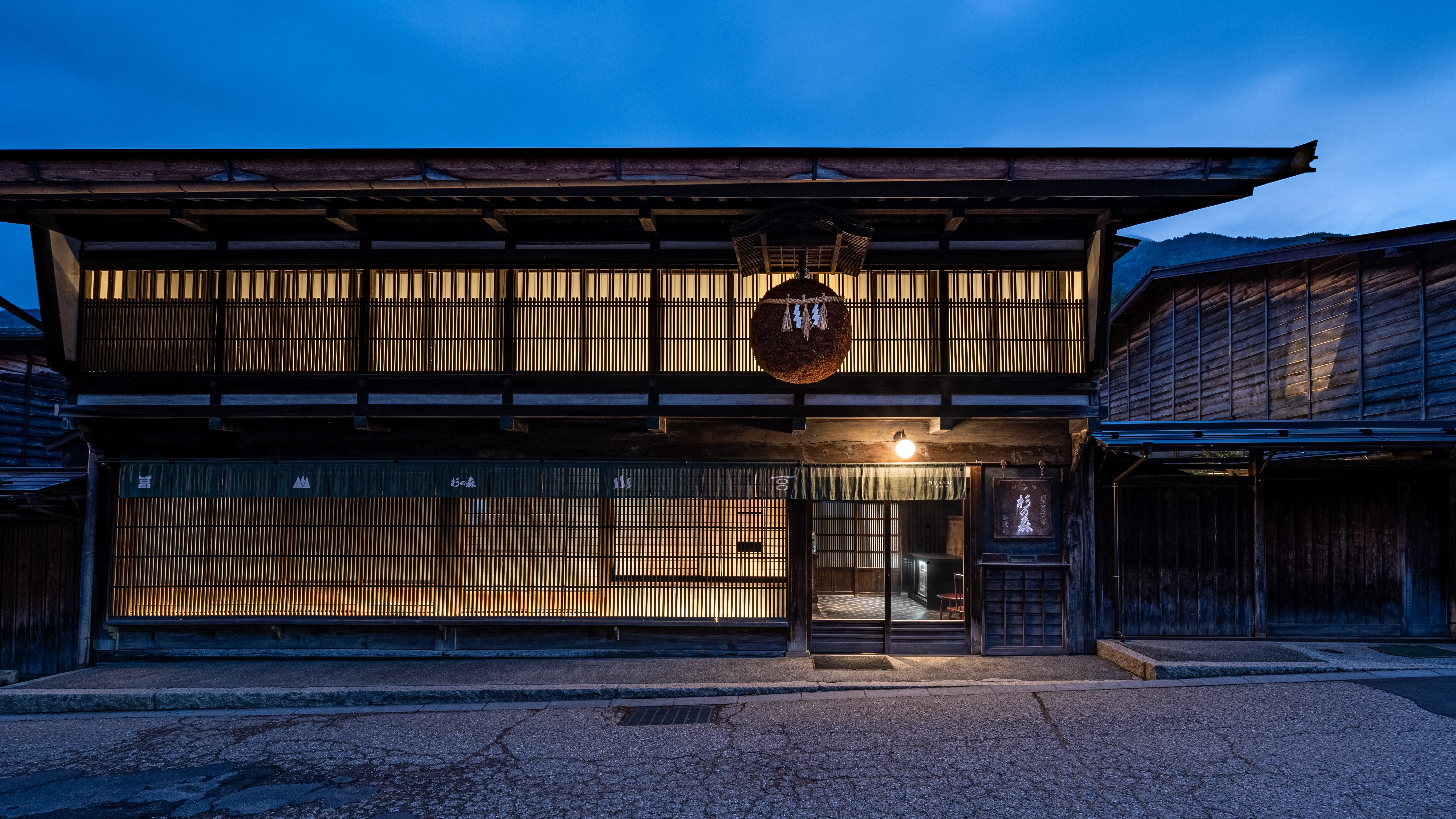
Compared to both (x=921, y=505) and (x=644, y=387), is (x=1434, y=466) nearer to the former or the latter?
(x=921, y=505)

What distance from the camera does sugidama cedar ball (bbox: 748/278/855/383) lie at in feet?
31.4

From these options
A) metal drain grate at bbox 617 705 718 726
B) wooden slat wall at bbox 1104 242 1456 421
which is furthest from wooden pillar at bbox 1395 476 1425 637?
metal drain grate at bbox 617 705 718 726

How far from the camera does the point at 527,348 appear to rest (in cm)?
1088

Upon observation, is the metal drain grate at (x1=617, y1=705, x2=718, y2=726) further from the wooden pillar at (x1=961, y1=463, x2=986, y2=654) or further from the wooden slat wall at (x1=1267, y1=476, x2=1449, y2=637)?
the wooden slat wall at (x1=1267, y1=476, x2=1449, y2=637)

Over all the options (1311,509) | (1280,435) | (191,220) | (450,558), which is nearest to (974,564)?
(1280,435)

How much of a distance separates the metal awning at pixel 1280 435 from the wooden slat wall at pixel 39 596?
1565cm

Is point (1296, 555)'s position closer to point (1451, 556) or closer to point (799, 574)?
point (1451, 556)

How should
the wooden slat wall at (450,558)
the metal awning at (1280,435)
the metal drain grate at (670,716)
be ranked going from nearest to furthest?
1. the metal drain grate at (670,716)
2. the metal awning at (1280,435)
3. the wooden slat wall at (450,558)

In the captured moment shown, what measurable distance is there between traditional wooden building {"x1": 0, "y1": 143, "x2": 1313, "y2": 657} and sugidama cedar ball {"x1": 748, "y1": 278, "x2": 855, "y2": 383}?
0.64 m

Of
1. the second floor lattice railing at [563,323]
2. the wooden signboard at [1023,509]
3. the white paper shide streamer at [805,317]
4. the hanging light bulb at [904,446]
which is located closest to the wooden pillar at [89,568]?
the second floor lattice railing at [563,323]

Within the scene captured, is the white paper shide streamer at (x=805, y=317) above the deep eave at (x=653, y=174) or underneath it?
underneath

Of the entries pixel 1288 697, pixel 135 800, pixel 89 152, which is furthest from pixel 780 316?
pixel 89 152

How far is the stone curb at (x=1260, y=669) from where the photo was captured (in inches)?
366

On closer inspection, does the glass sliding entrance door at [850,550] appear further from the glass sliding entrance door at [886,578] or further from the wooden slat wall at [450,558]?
the wooden slat wall at [450,558]
